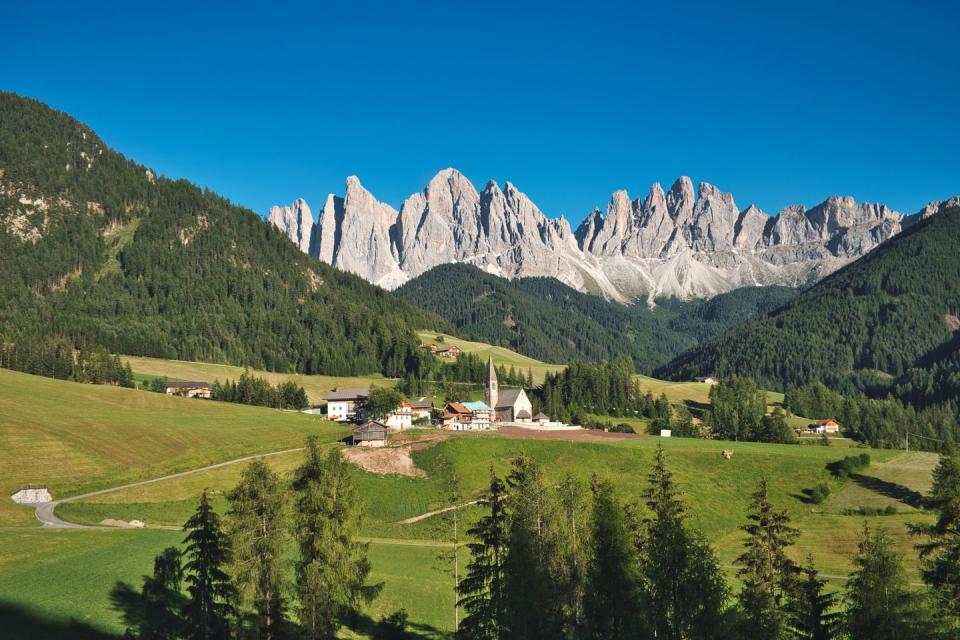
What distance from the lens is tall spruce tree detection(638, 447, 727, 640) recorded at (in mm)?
34844

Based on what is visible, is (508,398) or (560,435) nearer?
(560,435)

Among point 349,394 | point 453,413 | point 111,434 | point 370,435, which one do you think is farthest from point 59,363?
point 453,413

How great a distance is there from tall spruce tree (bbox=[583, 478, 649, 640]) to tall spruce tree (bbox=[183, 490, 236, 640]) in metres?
19.0

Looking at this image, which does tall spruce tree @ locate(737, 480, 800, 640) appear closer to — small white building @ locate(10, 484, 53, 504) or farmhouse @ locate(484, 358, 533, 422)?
small white building @ locate(10, 484, 53, 504)

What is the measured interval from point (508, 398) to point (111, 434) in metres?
83.9

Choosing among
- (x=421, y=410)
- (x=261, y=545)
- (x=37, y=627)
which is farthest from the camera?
(x=421, y=410)

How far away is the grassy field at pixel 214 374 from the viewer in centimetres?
16925

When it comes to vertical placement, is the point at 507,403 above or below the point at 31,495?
above

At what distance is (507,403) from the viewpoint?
6137 inches

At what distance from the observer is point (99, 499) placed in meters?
72.3

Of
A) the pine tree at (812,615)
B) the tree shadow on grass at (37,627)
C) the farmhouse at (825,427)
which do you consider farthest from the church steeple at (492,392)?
the pine tree at (812,615)

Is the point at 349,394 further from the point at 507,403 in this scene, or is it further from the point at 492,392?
the point at 507,403

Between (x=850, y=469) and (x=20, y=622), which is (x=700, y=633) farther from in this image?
(x=850, y=469)

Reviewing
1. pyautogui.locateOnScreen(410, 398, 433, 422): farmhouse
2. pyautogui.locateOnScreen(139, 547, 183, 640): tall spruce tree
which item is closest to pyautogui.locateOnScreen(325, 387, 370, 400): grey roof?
pyautogui.locateOnScreen(410, 398, 433, 422): farmhouse
